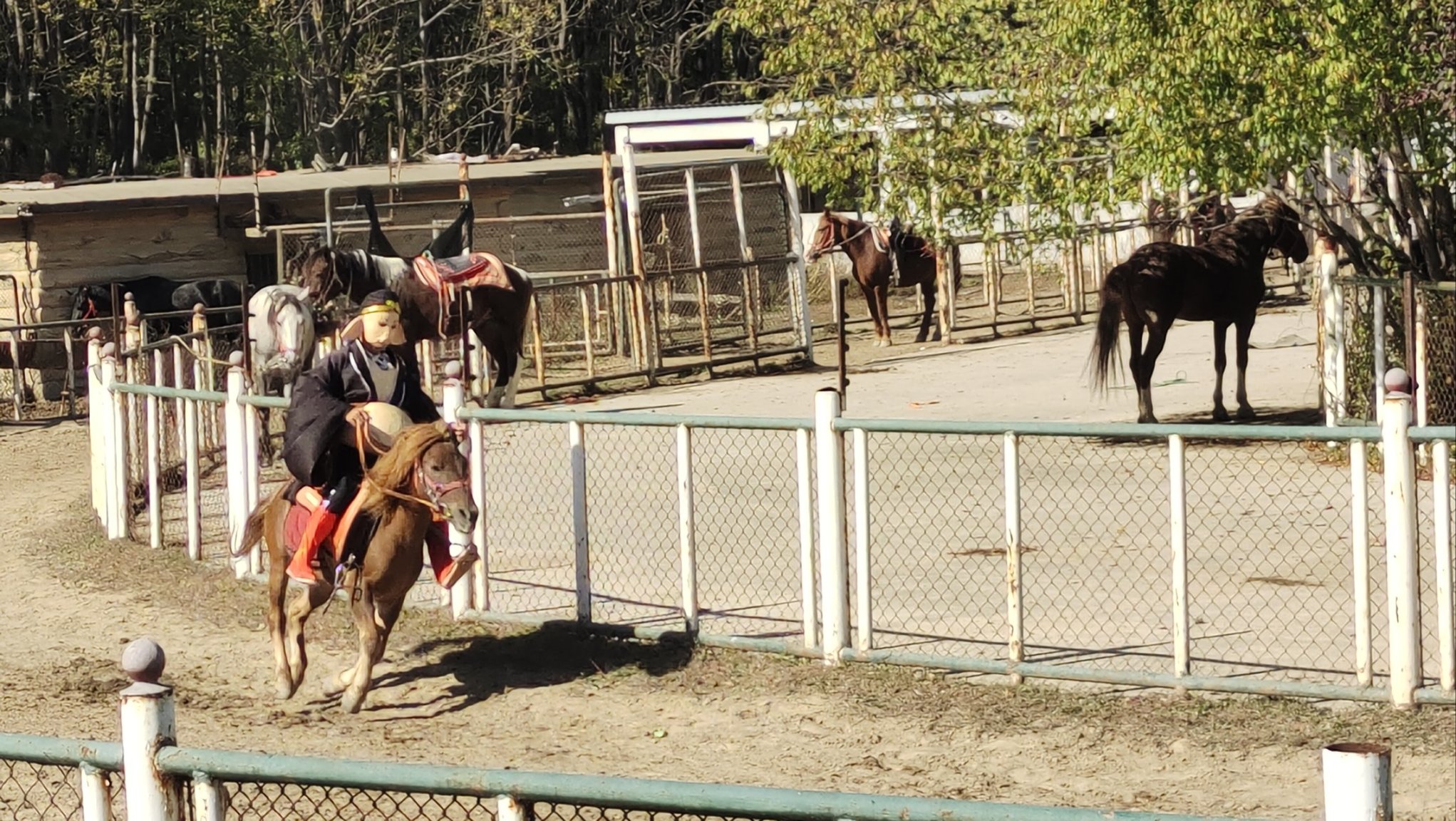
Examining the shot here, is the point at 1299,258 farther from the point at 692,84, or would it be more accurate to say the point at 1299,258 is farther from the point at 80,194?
the point at 692,84

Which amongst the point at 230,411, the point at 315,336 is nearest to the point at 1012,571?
the point at 230,411

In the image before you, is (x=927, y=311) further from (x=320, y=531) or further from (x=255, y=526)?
(x=320, y=531)

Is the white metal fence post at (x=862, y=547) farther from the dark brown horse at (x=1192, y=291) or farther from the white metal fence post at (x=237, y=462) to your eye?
the dark brown horse at (x=1192, y=291)

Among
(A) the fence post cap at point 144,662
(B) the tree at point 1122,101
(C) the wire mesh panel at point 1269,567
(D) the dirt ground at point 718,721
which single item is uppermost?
(B) the tree at point 1122,101

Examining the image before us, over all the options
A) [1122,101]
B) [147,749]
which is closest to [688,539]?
[1122,101]

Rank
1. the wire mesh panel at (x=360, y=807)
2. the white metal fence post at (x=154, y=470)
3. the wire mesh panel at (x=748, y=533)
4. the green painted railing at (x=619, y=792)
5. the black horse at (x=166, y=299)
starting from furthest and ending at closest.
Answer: the black horse at (x=166, y=299) < the white metal fence post at (x=154, y=470) < the wire mesh panel at (x=748, y=533) < the wire mesh panel at (x=360, y=807) < the green painted railing at (x=619, y=792)

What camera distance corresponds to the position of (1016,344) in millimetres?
24969

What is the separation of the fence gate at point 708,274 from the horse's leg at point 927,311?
68.6 inches

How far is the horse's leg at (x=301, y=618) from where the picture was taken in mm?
9398

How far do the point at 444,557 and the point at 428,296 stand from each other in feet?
32.1

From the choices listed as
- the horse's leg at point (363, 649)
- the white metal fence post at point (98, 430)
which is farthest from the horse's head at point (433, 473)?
the white metal fence post at point (98, 430)

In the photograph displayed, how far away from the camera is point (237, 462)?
12.3m

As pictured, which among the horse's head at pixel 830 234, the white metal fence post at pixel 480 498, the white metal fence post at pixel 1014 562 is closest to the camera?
the white metal fence post at pixel 1014 562

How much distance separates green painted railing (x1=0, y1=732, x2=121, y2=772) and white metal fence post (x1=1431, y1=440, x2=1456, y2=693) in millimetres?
6009
